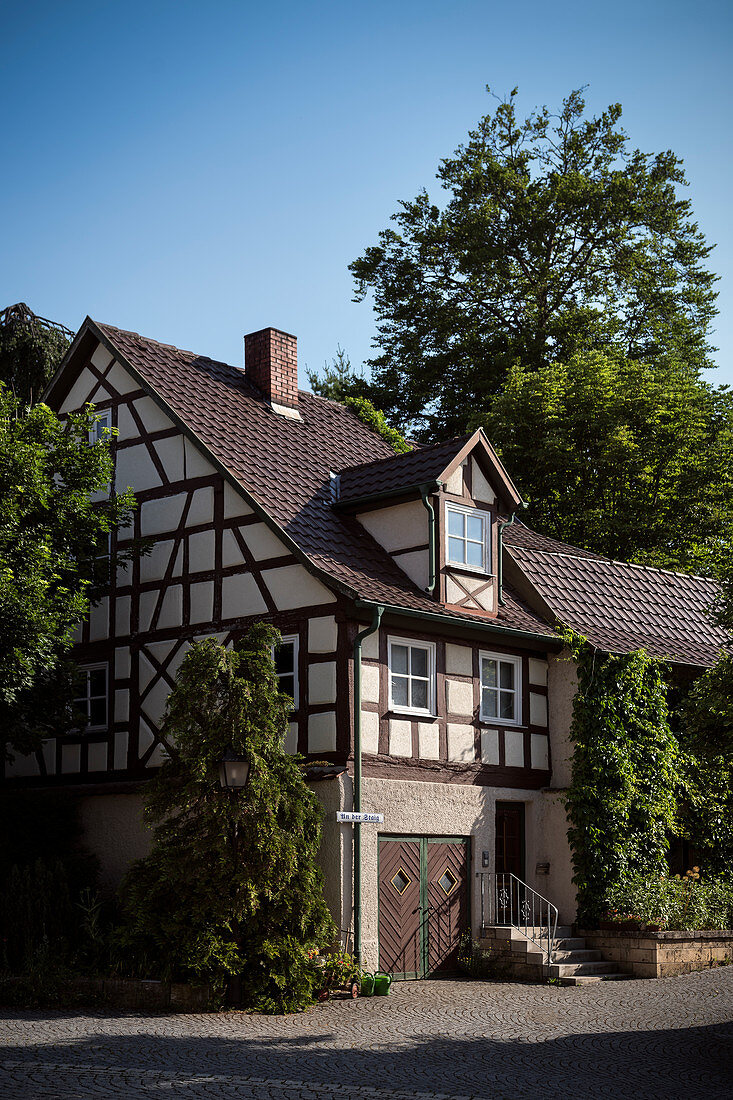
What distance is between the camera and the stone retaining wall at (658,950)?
1875cm

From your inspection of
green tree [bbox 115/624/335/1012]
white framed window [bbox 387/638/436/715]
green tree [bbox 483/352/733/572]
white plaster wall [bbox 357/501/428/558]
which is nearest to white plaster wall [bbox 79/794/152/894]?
green tree [bbox 115/624/335/1012]

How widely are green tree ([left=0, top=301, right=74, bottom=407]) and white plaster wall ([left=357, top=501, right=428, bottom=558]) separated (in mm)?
9560

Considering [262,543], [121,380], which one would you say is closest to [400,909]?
[262,543]

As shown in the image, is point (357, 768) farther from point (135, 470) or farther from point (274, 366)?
point (274, 366)

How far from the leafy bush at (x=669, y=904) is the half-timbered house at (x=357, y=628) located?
85cm

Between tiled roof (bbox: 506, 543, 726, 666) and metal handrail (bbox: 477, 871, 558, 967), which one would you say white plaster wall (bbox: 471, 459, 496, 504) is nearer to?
tiled roof (bbox: 506, 543, 726, 666)

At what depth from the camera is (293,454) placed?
22.0 m

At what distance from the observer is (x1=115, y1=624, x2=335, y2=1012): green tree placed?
15.2m

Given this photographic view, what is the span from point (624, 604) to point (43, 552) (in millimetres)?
10910

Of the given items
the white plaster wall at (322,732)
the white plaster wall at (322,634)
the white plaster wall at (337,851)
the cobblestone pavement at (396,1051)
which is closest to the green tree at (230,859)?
the cobblestone pavement at (396,1051)

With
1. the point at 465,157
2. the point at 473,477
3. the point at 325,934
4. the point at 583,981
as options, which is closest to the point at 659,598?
the point at 473,477

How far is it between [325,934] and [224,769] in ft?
8.28

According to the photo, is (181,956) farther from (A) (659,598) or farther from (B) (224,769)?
(A) (659,598)

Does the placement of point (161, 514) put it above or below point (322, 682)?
above
